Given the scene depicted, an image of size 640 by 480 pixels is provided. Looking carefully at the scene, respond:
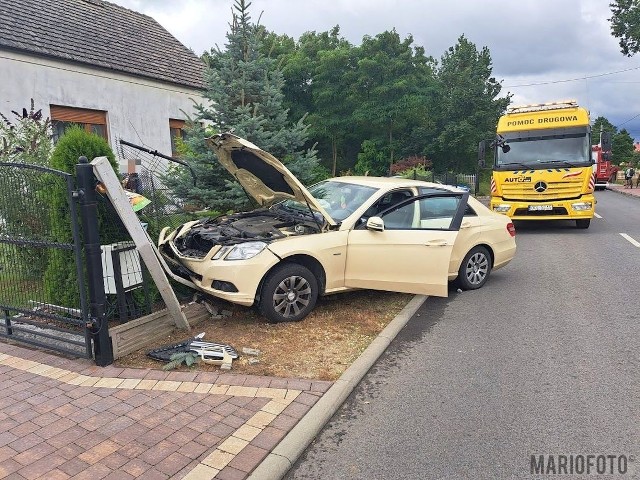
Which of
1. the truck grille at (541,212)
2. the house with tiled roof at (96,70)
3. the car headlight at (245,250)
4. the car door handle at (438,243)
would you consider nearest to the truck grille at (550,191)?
the truck grille at (541,212)

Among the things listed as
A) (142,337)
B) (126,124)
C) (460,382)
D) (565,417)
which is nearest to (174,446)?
(142,337)

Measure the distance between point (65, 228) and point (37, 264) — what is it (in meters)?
0.92

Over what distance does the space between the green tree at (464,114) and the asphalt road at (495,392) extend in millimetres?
27797

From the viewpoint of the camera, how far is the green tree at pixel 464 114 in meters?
33.5

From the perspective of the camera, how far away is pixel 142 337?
482 centimetres

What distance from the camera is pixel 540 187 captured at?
12078 mm

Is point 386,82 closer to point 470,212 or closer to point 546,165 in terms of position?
point 546,165

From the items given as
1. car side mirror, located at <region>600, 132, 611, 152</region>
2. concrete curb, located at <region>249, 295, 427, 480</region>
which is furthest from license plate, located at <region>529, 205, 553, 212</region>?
concrete curb, located at <region>249, 295, 427, 480</region>

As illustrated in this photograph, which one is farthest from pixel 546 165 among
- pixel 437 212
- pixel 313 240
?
pixel 313 240

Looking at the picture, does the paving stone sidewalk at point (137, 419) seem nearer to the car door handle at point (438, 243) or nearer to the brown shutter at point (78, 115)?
the car door handle at point (438, 243)

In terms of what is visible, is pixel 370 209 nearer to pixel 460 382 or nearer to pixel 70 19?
pixel 460 382

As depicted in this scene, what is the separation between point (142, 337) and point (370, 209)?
297 centimetres

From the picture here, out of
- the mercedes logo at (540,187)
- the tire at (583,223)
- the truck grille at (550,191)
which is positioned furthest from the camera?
the tire at (583,223)

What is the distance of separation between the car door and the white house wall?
4.21 m
